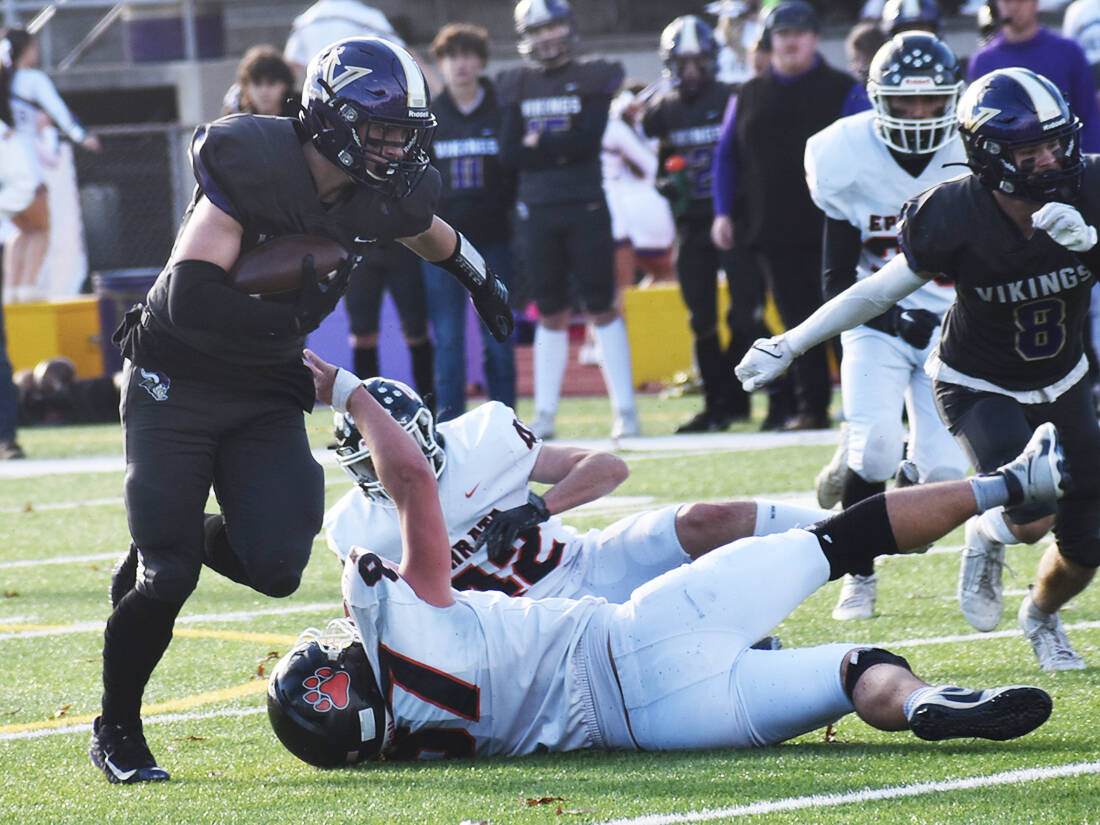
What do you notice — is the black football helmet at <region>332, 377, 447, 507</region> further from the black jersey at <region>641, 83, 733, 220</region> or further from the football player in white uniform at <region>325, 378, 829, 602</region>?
the black jersey at <region>641, 83, 733, 220</region>

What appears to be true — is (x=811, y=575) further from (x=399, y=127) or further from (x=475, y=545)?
(x=399, y=127)

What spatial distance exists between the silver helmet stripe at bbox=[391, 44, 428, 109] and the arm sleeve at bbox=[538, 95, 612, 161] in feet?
16.5

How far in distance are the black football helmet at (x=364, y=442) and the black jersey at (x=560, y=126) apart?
4828 millimetres

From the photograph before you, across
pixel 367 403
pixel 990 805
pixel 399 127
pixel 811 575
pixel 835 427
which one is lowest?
pixel 835 427

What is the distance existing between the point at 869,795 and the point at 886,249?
259cm

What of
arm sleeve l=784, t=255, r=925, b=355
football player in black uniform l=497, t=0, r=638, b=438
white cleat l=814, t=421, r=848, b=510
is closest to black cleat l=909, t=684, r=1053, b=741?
arm sleeve l=784, t=255, r=925, b=355

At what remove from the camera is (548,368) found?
30.5ft

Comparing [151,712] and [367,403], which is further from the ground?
[367,403]

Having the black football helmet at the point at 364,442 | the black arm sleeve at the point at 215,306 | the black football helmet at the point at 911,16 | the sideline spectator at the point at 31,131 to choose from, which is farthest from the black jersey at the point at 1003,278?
the sideline spectator at the point at 31,131

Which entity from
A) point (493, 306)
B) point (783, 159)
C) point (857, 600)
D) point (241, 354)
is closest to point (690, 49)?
point (783, 159)

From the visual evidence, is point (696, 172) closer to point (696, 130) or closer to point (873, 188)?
point (696, 130)

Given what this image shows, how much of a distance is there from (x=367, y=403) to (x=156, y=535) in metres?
0.51

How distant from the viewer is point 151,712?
171 inches

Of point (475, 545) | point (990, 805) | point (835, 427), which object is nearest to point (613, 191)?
point (835, 427)
